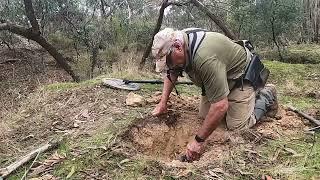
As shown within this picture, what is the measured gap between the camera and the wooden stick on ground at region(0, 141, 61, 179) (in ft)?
12.6

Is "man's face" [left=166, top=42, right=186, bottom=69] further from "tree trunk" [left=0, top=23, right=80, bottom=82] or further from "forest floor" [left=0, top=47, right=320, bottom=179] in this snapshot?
"tree trunk" [left=0, top=23, right=80, bottom=82]

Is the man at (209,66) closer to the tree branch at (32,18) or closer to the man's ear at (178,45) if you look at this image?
the man's ear at (178,45)

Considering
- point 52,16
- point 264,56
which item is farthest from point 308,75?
point 52,16

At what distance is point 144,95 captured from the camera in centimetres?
577

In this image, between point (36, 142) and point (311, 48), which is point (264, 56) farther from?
point (36, 142)

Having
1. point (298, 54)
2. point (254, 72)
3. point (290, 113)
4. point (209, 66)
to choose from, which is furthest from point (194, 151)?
point (298, 54)

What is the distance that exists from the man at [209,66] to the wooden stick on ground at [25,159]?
1296mm

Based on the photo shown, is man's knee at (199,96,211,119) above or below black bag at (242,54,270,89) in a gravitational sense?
below

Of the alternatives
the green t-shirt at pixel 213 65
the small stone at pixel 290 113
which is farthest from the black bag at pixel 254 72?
the small stone at pixel 290 113

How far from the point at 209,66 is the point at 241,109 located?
87 cm

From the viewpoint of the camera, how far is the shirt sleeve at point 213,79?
377 cm

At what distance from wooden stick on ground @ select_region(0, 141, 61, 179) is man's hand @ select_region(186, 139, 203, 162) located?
1304 millimetres

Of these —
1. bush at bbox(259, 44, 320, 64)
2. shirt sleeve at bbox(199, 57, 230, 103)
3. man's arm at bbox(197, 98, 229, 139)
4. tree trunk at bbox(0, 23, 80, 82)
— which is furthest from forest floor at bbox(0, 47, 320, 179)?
bush at bbox(259, 44, 320, 64)

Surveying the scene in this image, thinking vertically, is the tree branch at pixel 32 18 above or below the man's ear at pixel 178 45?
above
